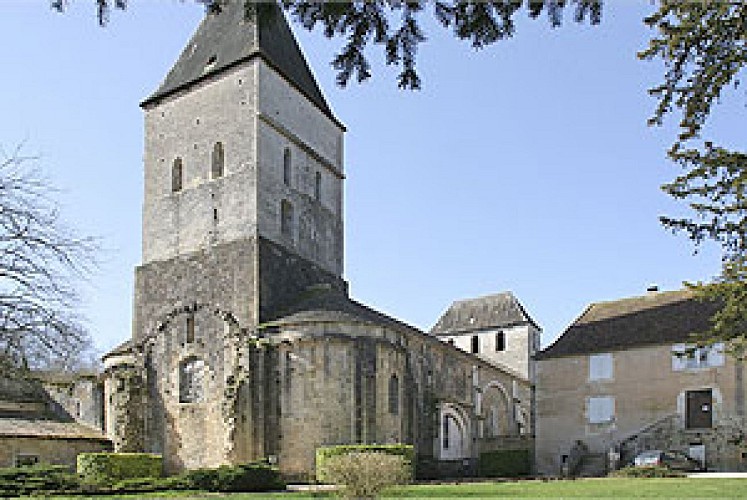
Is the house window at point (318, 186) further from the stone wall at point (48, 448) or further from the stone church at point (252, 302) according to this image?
the stone wall at point (48, 448)

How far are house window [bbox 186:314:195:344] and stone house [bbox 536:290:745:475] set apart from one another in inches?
523

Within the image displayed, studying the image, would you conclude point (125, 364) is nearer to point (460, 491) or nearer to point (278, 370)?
point (278, 370)

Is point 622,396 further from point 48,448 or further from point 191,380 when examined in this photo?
point 48,448

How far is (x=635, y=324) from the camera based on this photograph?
29781 millimetres

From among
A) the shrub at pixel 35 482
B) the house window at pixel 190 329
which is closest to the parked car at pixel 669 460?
the house window at pixel 190 329

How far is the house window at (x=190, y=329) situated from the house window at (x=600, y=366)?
14.9 metres

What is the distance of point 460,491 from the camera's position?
60.2 feet

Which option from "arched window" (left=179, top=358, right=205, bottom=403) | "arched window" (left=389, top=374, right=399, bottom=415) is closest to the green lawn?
"arched window" (left=389, top=374, right=399, bottom=415)

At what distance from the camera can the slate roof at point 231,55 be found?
104ft

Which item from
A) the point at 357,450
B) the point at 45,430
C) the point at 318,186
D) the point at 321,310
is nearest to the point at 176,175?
the point at 318,186

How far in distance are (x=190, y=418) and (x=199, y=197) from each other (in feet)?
28.3

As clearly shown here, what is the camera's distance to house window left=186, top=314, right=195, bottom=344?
2975 cm

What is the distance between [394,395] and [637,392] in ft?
28.3

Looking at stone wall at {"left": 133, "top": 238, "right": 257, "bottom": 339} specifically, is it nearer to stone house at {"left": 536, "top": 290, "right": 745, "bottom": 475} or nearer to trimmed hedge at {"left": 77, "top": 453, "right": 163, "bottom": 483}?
trimmed hedge at {"left": 77, "top": 453, "right": 163, "bottom": 483}
